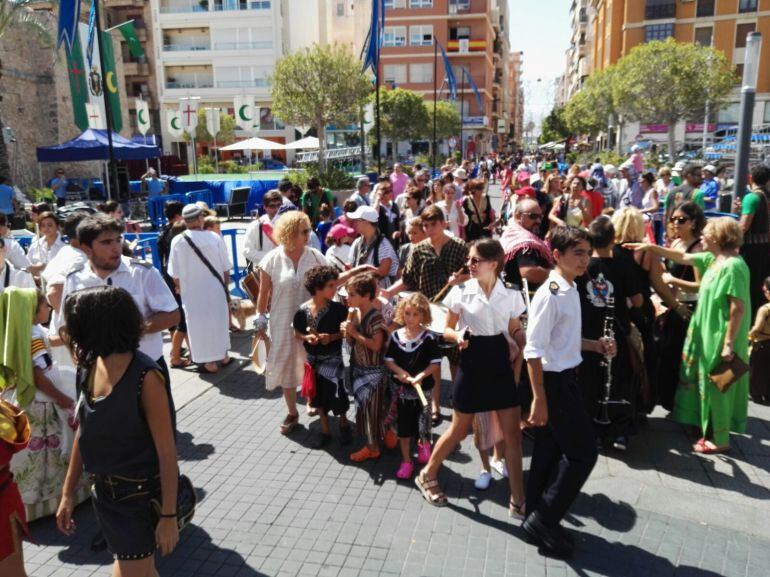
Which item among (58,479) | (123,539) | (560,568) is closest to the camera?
(123,539)

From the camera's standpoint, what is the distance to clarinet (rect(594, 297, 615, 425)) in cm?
424

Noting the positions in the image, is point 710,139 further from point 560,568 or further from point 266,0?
point 560,568

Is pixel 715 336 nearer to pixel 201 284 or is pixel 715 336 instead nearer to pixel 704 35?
pixel 201 284

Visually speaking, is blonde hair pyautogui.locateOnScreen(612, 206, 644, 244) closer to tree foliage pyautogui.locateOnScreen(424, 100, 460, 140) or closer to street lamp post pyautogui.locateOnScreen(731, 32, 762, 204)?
street lamp post pyautogui.locateOnScreen(731, 32, 762, 204)

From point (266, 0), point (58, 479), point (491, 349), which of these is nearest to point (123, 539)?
point (58, 479)

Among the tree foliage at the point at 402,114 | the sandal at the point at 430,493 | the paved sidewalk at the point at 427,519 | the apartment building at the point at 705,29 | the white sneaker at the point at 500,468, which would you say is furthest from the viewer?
the apartment building at the point at 705,29

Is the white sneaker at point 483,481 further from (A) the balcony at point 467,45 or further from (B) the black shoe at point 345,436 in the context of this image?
(A) the balcony at point 467,45

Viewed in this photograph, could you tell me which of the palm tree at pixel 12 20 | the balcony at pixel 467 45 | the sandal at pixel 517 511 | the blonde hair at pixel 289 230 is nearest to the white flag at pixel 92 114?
the palm tree at pixel 12 20

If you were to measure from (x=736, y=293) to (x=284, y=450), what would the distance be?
3549mm

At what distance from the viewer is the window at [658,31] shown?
161 ft

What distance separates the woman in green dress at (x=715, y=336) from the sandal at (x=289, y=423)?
9.96 feet

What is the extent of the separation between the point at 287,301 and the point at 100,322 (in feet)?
9.00

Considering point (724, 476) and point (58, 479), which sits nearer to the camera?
point (58, 479)

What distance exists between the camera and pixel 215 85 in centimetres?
5659
